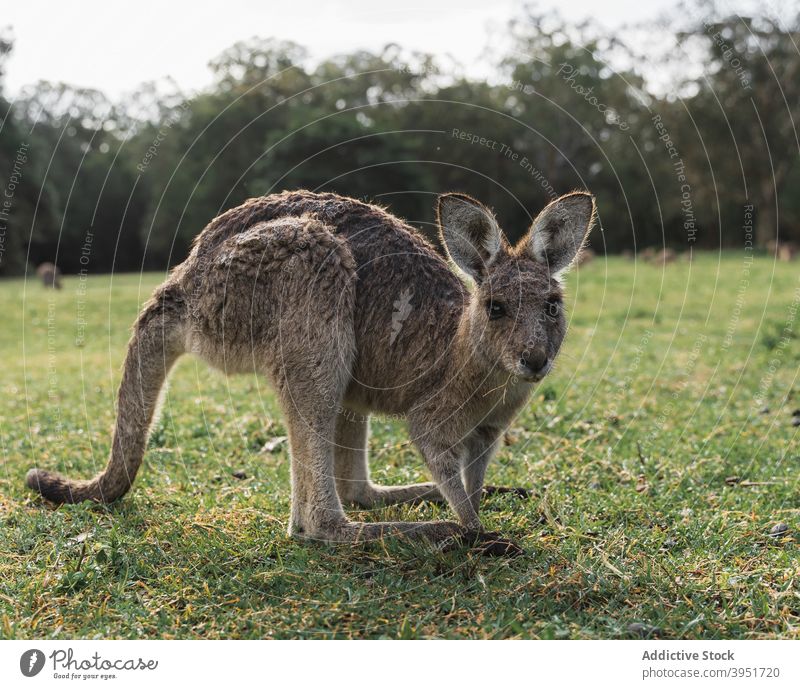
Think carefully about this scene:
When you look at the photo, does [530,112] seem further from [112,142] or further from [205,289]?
[112,142]

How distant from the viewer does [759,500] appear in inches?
178

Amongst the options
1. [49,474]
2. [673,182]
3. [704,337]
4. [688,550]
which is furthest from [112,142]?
[688,550]

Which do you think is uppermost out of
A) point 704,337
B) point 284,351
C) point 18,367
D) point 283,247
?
point 283,247

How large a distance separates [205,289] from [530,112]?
1468 centimetres

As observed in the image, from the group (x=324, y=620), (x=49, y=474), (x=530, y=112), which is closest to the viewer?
(x=324, y=620)

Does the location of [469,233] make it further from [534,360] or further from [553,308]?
[534,360]

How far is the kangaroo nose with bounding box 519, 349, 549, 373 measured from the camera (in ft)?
11.0

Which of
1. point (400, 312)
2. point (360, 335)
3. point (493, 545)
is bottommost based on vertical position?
point (493, 545)

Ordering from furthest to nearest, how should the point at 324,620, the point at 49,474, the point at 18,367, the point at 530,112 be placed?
the point at 530,112 < the point at 18,367 < the point at 49,474 < the point at 324,620

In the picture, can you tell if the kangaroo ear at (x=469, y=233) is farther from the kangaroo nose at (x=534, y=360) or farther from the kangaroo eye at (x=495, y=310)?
the kangaroo nose at (x=534, y=360)

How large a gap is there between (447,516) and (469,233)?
150 centimetres
